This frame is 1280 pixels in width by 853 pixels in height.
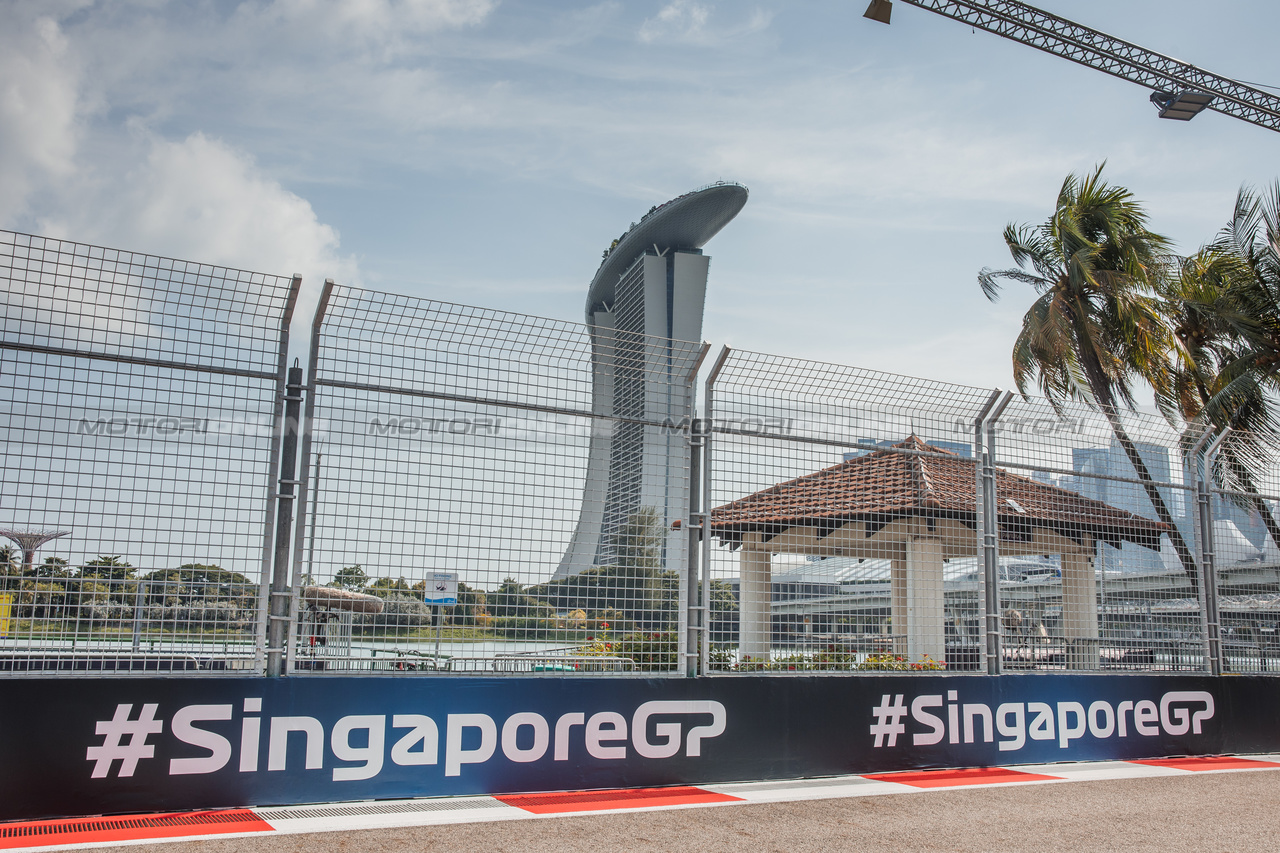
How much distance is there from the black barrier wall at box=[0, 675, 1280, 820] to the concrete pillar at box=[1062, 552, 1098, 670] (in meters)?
0.22

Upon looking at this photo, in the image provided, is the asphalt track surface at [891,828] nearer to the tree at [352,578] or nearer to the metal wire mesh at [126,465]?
the metal wire mesh at [126,465]

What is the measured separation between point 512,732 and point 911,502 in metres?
3.69

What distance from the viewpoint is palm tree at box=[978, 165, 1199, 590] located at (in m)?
17.0

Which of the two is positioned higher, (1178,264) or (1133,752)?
(1178,264)

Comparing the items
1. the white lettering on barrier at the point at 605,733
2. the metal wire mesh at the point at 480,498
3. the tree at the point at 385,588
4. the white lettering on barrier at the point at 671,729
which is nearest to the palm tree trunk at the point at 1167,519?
the white lettering on barrier at the point at 671,729

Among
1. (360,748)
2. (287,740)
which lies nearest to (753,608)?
(360,748)

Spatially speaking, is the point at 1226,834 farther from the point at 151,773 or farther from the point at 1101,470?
the point at 151,773

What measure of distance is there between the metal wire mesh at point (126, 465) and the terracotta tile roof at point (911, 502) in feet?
10.5

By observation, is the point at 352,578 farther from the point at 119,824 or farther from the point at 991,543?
the point at 991,543

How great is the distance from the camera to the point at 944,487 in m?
7.84

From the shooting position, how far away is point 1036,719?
745 centimetres

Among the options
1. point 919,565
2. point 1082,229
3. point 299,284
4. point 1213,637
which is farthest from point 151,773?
point 1082,229

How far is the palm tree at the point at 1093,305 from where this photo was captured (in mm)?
16984

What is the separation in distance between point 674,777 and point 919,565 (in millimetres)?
2792
